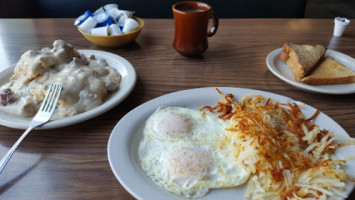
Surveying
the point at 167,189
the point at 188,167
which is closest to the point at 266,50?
the point at 188,167

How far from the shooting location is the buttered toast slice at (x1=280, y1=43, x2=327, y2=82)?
1476mm

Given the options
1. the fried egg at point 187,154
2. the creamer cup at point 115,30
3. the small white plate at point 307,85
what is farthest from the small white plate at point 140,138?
the creamer cup at point 115,30

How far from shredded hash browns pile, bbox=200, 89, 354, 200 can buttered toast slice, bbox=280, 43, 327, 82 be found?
1.19ft

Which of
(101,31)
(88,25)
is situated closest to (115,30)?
(101,31)

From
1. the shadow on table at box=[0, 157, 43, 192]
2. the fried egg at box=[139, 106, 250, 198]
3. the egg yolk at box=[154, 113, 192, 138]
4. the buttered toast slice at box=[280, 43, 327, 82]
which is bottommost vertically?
the shadow on table at box=[0, 157, 43, 192]

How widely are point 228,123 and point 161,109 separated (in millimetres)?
292

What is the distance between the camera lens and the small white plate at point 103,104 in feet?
3.51

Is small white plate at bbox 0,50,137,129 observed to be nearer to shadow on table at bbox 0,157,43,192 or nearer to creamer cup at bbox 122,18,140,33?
shadow on table at bbox 0,157,43,192

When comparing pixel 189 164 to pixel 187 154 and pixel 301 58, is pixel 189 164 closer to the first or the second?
pixel 187 154

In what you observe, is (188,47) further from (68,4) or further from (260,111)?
(68,4)

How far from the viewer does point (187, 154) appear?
1.00 m

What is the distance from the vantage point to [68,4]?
3.14 metres

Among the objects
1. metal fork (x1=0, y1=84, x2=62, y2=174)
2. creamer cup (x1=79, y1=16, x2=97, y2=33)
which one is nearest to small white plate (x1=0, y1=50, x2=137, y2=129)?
metal fork (x1=0, y1=84, x2=62, y2=174)

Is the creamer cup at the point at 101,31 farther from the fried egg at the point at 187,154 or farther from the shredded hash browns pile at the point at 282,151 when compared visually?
the shredded hash browns pile at the point at 282,151
